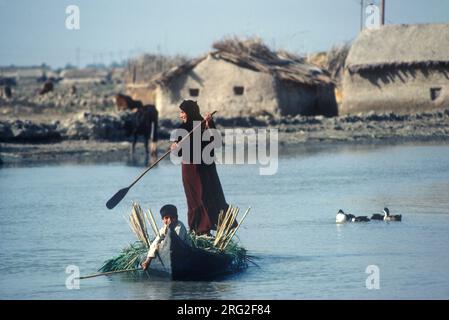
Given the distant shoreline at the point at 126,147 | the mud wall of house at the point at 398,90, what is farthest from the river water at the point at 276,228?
the mud wall of house at the point at 398,90

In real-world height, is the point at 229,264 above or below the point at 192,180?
below

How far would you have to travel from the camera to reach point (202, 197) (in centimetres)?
1203

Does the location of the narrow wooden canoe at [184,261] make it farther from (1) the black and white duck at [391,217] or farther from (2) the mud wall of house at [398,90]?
(2) the mud wall of house at [398,90]

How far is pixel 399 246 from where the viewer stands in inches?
523

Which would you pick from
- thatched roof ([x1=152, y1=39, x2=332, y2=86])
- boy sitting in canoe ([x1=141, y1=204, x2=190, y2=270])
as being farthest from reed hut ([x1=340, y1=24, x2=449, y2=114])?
boy sitting in canoe ([x1=141, y1=204, x2=190, y2=270])

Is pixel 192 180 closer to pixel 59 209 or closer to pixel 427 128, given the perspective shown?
pixel 59 209

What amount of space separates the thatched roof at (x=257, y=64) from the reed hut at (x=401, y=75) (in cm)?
115

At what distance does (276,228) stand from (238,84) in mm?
15357

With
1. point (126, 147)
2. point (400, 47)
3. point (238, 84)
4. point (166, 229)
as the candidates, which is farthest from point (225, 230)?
point (400, 47)

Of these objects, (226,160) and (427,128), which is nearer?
(226,160)
